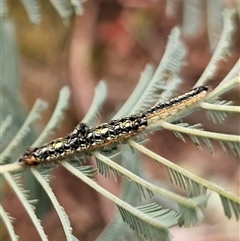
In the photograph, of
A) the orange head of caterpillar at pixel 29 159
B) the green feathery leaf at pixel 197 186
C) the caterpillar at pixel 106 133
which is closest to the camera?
the green feathery leaf at pixel 197 186

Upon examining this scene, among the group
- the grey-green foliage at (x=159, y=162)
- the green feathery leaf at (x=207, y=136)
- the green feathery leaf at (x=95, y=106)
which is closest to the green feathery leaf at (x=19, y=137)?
the grey-green foliage at (x=159, y=162)

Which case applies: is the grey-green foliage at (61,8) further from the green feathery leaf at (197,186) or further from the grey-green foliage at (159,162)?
the green feathery leaf at (197,186)

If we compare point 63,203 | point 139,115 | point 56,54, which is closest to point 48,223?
point 63,203

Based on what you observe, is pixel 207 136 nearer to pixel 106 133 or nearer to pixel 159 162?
pixel 159 162

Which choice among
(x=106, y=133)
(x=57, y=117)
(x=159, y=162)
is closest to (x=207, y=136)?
(x=159, y=162)

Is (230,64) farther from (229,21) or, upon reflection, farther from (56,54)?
(229,21)

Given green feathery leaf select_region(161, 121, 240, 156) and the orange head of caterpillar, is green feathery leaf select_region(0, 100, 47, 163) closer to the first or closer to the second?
the orange head of caterpillar

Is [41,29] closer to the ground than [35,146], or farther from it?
farther from it

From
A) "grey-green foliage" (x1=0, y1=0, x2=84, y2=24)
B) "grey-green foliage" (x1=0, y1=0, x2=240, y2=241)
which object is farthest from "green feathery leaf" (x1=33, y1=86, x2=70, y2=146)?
"grey-green foliage" (x1=0, y1=0, x2=84, y2=24)
